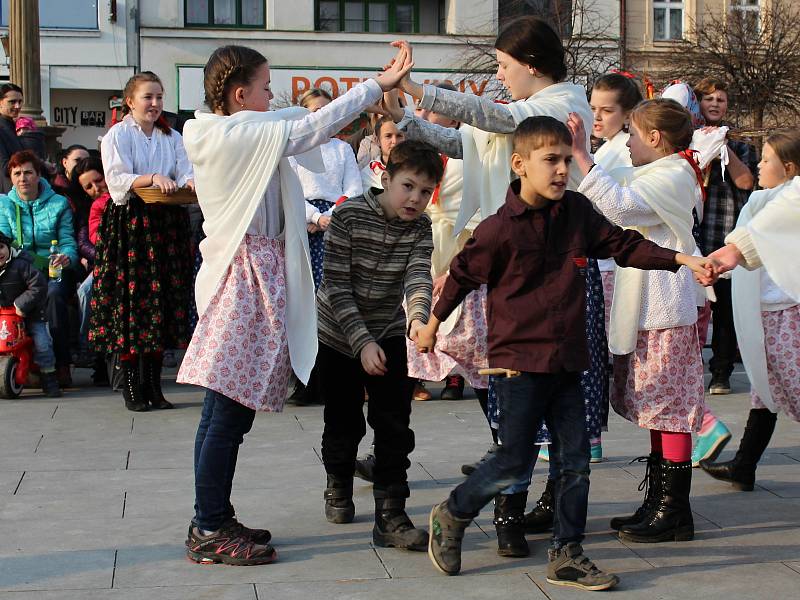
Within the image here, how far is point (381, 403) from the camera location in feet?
16.0

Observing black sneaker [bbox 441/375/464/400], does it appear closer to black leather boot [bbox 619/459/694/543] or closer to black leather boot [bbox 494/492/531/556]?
black leather boot [bbox 619/459/694/543]

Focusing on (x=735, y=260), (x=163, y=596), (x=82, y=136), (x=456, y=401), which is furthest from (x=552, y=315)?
(x=82, y=136)

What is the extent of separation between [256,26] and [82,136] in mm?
5120

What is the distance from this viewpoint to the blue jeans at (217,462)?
4535 millimetres

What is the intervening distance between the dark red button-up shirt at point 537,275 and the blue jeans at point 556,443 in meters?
0.10

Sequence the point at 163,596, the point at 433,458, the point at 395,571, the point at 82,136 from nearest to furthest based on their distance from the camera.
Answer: the point at 163,596 < the point at 395,571 < the point at 433,458 < the point at 82,136

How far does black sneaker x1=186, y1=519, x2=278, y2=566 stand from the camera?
176 inches

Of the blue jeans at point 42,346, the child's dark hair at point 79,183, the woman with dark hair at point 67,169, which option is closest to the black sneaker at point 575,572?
the blue jeans at point 42,346

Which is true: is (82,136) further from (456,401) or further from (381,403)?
(381,403)

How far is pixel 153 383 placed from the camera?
812cm

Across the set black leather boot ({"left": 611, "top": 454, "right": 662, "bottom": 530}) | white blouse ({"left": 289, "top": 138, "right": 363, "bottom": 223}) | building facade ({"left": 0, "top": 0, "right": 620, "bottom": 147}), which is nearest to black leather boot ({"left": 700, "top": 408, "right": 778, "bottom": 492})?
black leather boot ({"left": 611, "top": 454, "right": 662, "bottom": 530})

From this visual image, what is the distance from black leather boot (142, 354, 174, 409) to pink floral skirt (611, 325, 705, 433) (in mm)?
3972

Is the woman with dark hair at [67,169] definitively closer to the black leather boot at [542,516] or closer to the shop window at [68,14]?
the black leather boot at [542,516]

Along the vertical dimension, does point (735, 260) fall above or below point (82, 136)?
below
